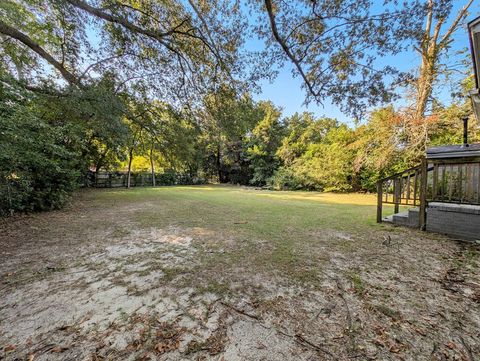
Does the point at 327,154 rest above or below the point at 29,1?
below

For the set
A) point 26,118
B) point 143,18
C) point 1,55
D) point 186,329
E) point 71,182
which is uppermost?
point 143,18

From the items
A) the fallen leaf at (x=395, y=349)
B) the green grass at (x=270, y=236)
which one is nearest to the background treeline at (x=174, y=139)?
the green grass at (x=270, y=236)

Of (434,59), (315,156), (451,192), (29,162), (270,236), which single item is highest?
(434,59)

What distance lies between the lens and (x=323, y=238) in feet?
13.2

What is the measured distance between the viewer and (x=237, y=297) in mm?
2115

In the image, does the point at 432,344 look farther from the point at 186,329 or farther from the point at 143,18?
the point at 143,18

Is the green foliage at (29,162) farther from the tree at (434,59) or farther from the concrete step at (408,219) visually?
the tree at (434,59)

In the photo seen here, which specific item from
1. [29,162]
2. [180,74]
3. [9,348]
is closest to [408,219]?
[9,348]

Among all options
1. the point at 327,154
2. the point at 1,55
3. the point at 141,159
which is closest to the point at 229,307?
the point at 1,55

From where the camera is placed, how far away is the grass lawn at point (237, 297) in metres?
1.51

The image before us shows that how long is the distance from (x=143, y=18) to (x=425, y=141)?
11.7m

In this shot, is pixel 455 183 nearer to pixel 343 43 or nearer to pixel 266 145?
pixel 343 43

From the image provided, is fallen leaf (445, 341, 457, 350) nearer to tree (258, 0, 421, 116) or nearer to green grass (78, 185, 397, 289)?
green grass (78, 185, 397, 289)

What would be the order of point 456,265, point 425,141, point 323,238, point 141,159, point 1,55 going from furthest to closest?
point 141,159, point 425,141, point 1,55, point 323,238, point 456,265
